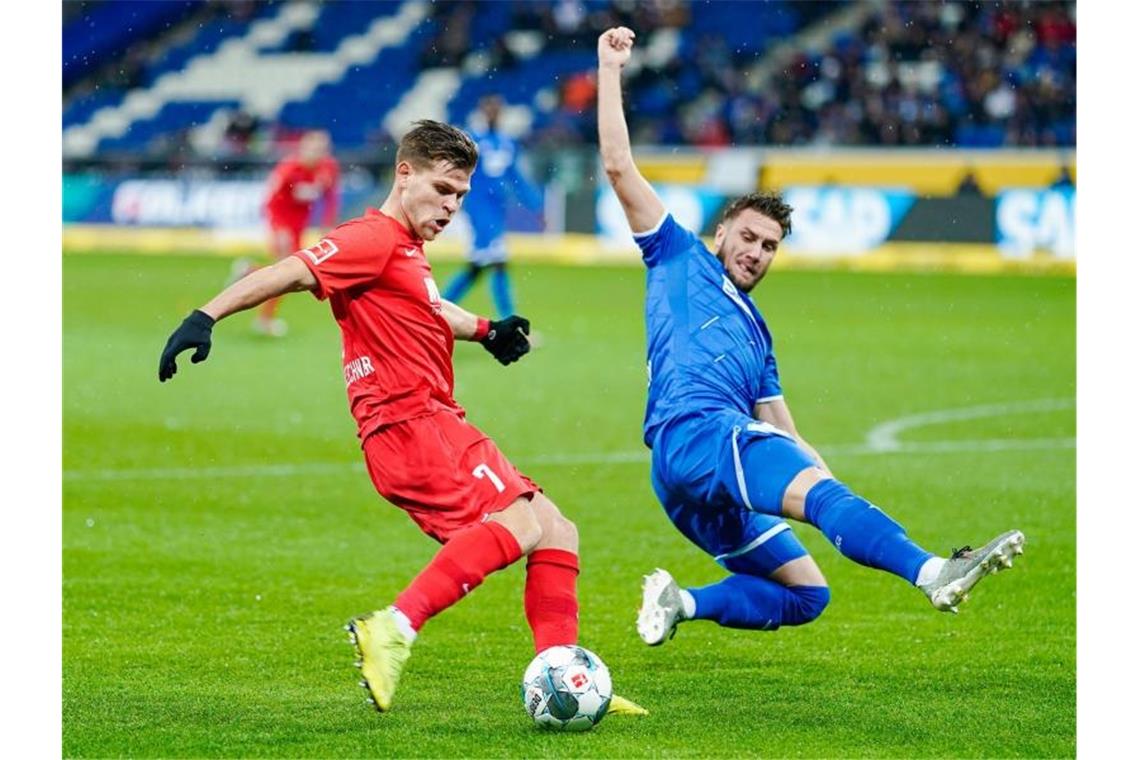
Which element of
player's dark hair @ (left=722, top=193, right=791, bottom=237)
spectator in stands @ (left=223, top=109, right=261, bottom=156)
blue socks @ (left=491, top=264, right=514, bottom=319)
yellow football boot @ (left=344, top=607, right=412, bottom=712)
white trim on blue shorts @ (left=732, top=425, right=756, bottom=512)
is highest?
spectator in stands @ (left=223, top=109, right=261, bottom=156)

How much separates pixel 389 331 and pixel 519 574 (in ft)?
9.97

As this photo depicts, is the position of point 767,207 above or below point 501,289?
below

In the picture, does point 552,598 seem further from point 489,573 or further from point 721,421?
point 721,421

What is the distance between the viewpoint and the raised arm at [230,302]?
505 cm

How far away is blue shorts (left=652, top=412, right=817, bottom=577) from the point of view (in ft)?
18.7

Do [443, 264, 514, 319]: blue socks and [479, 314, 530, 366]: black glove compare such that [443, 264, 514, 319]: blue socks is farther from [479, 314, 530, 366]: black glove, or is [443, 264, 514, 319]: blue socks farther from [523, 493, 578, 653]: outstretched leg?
[523, 493, 578, 653]: outstretched leg

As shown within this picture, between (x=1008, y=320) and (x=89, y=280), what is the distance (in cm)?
1247

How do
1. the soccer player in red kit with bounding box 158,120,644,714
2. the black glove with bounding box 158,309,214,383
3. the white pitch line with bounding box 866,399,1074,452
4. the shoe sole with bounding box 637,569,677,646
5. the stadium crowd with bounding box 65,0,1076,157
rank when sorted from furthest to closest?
the stadium crowd with bounding box 65,0,1076,157
the white pitch line with bounding box 866,399,1074,452
the shoe sole with bounding box 637,569,677,646
the soccer player in red kit with bounding box 158,120,644,714
the black glove with bounding box 158,309,214,383

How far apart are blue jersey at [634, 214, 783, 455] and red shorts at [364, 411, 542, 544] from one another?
0.64 m

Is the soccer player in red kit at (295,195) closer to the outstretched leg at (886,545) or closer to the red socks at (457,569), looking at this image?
the red socks at (457,569)

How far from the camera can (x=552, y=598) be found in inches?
226

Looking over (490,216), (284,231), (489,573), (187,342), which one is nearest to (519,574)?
(489,573)

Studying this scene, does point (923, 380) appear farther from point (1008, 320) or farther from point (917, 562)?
point (917, 562)

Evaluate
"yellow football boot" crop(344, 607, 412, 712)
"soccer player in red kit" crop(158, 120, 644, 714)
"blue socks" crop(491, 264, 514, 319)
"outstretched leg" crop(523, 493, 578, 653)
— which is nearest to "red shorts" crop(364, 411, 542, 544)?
"soccer player in red kit" crop(158, 120, 644, 714)
